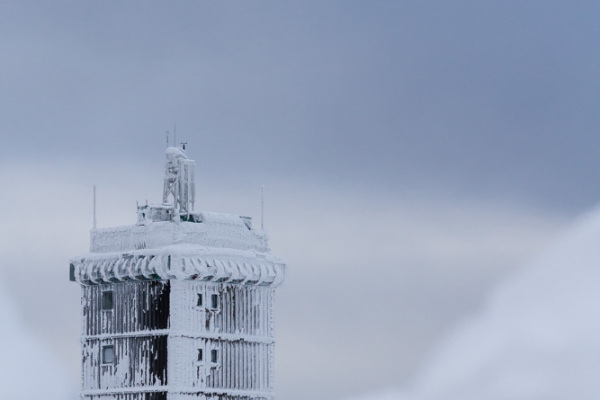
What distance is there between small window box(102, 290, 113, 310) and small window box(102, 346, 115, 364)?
6.14ft

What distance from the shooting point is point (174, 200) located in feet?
427

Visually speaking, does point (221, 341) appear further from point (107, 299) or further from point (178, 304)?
point (107, 299)

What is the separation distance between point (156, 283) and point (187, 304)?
1.79m

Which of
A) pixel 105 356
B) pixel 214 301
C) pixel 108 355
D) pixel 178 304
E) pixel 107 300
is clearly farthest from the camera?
pixel 107 300

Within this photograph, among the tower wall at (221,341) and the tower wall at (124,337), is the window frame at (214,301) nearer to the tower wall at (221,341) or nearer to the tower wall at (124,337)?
the tower wall at (221,341)

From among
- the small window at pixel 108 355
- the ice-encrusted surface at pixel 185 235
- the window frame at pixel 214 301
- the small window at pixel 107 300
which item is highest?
the ice-encrusted surface at pixel 185 235

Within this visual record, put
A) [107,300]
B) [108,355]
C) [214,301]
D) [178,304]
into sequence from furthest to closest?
[107,300] → [108,355] → [214,301] → [178,304]

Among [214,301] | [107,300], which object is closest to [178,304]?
[214,301]

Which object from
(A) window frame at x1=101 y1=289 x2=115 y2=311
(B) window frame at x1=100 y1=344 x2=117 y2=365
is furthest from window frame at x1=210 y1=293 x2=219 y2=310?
(B) window frame at x1=100 y1=344 x2=117 y2=365

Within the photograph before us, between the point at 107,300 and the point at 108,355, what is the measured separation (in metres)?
2.57

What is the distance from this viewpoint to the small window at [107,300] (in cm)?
12975

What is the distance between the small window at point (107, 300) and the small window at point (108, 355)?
187 centimetres

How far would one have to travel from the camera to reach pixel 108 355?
425ft

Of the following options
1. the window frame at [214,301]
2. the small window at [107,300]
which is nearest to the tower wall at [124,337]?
the small window at [107,300]
